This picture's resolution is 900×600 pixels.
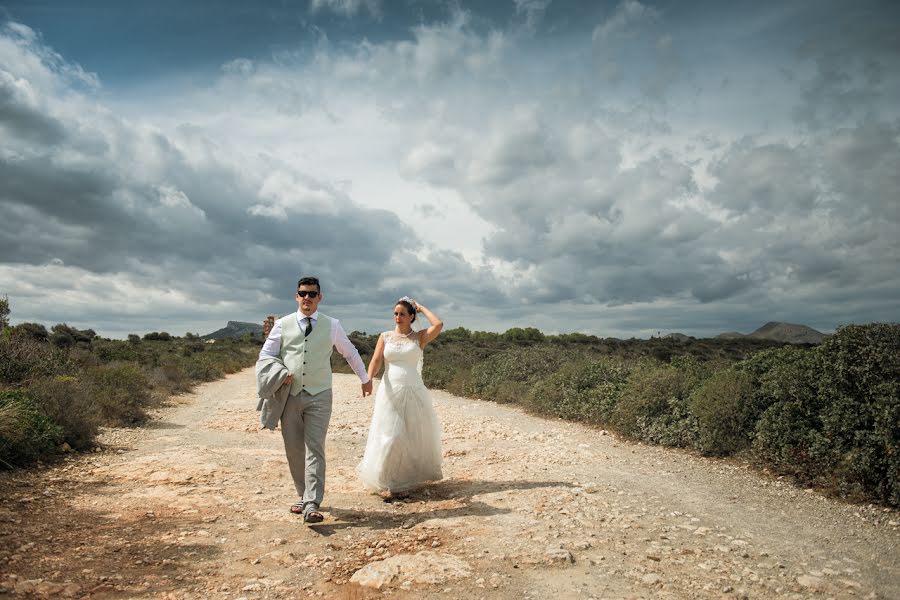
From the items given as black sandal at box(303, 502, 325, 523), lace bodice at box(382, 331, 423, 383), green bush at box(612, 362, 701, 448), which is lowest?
black sandal at box(303, 502, 325, 523)

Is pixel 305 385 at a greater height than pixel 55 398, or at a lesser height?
greater

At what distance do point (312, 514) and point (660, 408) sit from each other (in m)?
7.36

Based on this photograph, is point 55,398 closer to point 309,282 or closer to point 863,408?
point 309,282

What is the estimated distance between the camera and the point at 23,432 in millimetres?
8234

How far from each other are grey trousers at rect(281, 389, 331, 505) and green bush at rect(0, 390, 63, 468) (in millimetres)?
4152

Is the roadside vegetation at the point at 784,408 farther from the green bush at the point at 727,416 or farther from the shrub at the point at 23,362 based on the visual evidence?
the shrub at the point at 23,362

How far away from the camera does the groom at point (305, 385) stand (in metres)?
6.04

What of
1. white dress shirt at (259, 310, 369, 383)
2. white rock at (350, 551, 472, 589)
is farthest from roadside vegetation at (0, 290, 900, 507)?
white rock at (350, 551, 472, 589)

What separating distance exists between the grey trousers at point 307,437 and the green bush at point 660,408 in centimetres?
628

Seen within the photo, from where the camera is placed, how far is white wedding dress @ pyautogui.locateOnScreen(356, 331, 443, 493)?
676 centimetres

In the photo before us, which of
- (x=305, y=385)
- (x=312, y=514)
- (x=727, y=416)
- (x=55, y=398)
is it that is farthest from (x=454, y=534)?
(x=55, y=398)

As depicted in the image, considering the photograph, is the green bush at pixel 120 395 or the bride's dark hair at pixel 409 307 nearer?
the bride's dark hair at pixel 409 307

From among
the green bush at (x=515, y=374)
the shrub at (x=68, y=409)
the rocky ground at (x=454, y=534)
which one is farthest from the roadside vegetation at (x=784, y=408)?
the shrub at (x=68, y=409)

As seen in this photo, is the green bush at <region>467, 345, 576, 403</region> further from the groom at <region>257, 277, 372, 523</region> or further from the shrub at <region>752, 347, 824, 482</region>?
the groom at <region>257, 277, 372, 523</region>
